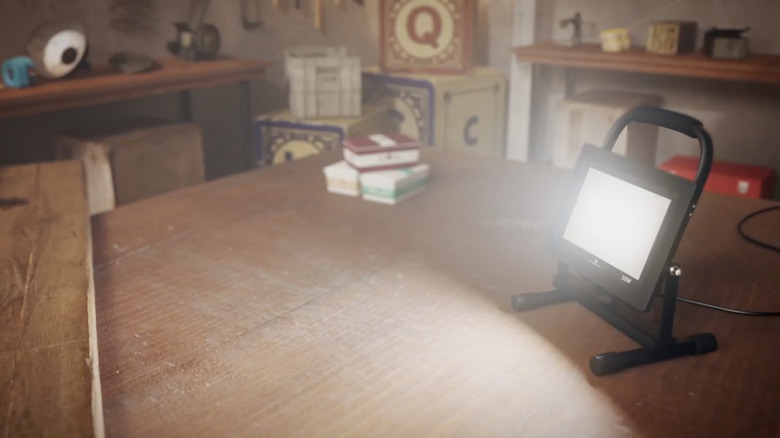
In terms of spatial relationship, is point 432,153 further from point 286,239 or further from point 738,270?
point 738,270

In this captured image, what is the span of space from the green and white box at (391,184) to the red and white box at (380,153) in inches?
0.8

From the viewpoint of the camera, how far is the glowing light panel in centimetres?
113

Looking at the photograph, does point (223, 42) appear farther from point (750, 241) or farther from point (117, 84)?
point (750, 241)

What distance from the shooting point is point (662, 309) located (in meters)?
1.12

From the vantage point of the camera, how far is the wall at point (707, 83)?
136 inches

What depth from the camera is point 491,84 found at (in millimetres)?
3980

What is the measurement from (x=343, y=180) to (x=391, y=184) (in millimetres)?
160

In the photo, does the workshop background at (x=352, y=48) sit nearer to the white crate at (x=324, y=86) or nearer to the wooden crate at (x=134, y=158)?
the wooden crate at (x=134, y=158)

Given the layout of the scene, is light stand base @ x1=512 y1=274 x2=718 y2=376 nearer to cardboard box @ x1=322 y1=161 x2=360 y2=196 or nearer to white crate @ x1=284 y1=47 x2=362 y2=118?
cardboard box @ x1=322 y1=161 x2=360 y2=196

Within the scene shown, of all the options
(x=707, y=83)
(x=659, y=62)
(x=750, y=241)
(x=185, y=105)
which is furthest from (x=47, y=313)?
(x=707, y=83)

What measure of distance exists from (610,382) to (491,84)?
122 inches

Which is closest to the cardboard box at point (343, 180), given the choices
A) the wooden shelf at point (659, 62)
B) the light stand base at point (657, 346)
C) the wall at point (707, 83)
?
the light stand base at point (657, 346)

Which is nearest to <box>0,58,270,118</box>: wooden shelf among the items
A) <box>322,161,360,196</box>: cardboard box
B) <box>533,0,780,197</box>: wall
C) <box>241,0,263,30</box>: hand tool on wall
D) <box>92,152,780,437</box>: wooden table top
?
<box>241,0,263,30</box>: hand tool on wall

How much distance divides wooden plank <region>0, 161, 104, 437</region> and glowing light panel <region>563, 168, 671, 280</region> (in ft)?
2.56
